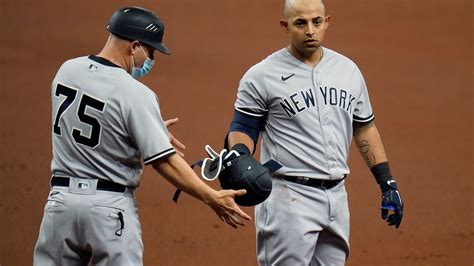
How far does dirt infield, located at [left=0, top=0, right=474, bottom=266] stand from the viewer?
6.04 metres

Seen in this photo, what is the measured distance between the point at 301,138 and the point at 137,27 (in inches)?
35.1

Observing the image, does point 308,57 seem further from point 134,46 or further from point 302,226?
point 134,46

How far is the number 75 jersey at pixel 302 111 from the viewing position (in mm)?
3869

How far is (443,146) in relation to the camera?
6395 mm

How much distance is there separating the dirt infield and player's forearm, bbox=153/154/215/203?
2.69 meters

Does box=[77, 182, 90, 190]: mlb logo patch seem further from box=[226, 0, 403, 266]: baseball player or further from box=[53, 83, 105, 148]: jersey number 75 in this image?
box=[226, 0, 403, 266]: baseball player

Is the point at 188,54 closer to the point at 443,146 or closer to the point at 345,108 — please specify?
the point at 443,146

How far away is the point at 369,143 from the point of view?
4137 mm

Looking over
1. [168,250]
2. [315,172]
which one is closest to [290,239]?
[315,172]

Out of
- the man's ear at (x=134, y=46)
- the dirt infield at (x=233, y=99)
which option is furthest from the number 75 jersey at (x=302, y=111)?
the dirt infield at (x=233, y=99)

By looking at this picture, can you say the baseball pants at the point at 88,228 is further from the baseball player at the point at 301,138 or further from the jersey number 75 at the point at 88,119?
the baseball player at the point at 301,138

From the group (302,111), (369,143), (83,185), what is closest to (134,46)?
(83,185)

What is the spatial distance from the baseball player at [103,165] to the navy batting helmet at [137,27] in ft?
0.03

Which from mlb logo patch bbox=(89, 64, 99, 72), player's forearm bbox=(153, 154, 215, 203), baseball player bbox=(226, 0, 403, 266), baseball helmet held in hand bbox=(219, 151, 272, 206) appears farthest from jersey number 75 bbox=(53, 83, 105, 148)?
baseball player bbox=(226, 0, 403, 266)
